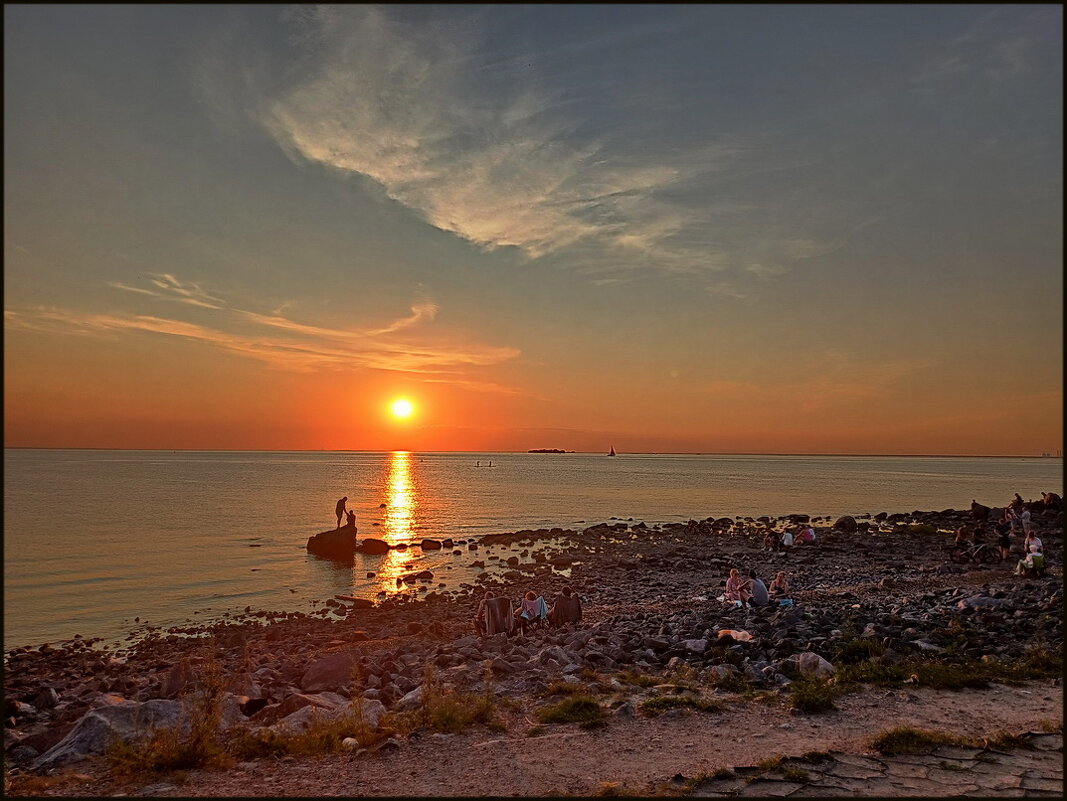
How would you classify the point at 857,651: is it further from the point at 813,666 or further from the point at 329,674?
the point at 329,674

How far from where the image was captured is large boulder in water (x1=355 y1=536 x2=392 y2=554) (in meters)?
41.5

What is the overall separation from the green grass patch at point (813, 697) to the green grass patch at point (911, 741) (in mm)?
1262

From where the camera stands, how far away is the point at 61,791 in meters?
8.74

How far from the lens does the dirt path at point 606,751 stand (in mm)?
8625

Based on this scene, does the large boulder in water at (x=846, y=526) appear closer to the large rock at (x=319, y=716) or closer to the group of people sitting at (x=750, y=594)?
the group of people sitting at (x=750, y=594)

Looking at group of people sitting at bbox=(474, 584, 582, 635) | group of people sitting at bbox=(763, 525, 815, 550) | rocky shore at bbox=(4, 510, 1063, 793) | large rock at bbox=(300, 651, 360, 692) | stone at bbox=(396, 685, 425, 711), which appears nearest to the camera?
stone at bbox=(396, 685, 425, 711)

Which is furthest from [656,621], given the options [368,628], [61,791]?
[61,791]

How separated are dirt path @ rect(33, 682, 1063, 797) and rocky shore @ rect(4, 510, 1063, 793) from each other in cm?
117

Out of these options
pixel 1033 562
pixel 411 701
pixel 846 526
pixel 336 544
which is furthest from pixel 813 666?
pixel 846 526

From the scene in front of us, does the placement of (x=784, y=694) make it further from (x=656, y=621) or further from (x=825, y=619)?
(x=656, y=621)

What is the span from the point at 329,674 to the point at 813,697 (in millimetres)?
9931

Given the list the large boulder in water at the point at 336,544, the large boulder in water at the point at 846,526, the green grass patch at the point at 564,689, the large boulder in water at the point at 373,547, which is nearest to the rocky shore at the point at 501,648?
the green grass patch at the point at 564,689

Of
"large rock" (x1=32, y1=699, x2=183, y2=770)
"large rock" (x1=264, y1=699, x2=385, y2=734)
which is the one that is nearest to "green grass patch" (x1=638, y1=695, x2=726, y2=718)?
"large rock" (x1=264, y1=699, x2=385, y2=734)

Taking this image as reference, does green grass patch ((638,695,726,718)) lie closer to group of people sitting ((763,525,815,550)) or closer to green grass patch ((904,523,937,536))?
group of people sitting ((763,525,815,550))
